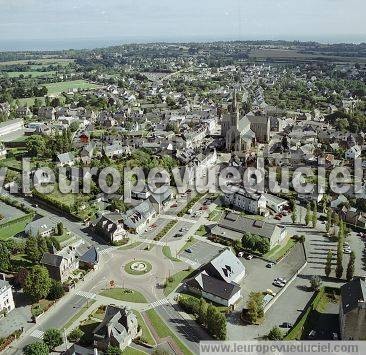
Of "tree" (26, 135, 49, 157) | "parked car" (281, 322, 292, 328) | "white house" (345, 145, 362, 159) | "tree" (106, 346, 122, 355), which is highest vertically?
"tree" (26, 135, 49, 157)

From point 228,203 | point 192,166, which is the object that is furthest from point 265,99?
point 228,203

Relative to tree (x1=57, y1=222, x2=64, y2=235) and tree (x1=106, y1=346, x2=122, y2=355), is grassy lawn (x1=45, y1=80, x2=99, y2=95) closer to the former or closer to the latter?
tree (x1=57, y1=222, x2=64, y2=235)

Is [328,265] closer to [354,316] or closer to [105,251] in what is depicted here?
[354,316]

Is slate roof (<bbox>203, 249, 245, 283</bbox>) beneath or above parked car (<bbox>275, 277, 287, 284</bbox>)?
above

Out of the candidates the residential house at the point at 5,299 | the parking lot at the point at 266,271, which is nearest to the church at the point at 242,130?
the parking lot at the point at 266,271

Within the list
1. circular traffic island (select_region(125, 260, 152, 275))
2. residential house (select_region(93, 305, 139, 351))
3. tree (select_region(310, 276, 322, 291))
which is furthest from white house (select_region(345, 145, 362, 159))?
residential house (select_region(93, 305, 139, 351))

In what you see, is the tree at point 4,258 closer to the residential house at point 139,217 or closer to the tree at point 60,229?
the tree at point 60,229
